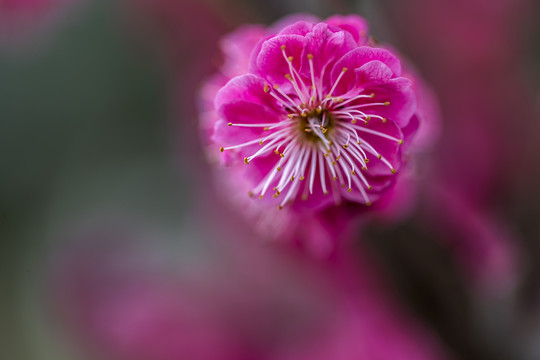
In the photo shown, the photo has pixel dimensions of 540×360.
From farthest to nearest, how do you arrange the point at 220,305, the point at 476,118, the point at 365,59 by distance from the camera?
the point at 220,305 → the point at 476,118 → the point at 365,59

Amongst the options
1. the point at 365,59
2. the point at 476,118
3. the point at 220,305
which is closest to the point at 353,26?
the point at 365,59

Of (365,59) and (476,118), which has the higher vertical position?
(476,118)

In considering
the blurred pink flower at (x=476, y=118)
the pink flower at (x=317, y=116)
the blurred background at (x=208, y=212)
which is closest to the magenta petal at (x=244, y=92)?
the pink flower at (x=317, y=116)

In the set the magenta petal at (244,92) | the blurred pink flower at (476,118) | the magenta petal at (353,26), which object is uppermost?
the blurred pink flower at (476,118)

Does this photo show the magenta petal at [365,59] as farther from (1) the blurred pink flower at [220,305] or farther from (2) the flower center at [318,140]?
(1) the blurred pink flower at [220,305]

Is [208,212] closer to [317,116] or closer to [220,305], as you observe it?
[220,305]

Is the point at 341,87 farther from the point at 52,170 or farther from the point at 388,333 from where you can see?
the point at 52,170
